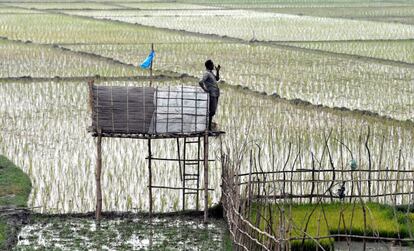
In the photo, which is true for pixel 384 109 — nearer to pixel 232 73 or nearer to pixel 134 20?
pixel 232 73

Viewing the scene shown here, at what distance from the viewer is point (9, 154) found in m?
11.1

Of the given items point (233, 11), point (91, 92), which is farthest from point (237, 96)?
point (233, 11)

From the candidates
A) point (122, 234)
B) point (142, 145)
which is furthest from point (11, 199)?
point (142, 145)

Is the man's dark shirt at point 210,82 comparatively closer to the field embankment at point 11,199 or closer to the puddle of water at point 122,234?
the puddle of water at point 122,234

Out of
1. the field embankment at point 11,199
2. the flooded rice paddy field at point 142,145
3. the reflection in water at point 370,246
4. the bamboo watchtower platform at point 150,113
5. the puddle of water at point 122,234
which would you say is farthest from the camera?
the flooded rice paddy field at point 142,145

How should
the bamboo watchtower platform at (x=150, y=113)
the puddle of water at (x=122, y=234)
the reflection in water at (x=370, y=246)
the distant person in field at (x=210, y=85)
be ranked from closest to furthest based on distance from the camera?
1. the reflection in water at (x=370, y=246)
2. the puddle of water at (x=122, y=234)
3. the bamboo watchtower platform at (x=150, y=113)
4. the distant person in field at (x=210, y=85)

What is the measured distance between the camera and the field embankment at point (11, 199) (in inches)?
317

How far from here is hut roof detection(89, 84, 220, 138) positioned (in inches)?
335

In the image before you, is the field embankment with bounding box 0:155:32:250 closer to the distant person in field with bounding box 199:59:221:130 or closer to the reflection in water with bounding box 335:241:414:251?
the distant person in field with bounding box 199:59:221:130

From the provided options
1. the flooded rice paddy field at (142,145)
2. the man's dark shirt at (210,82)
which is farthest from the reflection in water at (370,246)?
the man's dark shirt at (210,82)

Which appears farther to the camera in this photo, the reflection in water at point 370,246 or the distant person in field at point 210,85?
the distant person in field at point 210,85

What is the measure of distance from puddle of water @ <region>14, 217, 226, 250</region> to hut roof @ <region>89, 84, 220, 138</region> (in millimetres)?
857

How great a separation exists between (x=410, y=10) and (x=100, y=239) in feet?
89.7

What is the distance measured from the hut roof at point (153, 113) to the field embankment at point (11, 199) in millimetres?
1111
